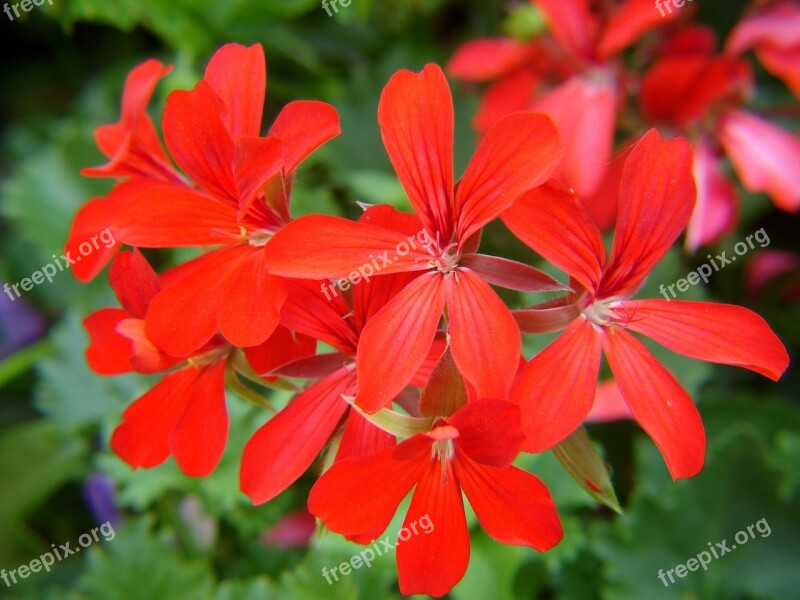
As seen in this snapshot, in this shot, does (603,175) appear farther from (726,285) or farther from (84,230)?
(84,230)

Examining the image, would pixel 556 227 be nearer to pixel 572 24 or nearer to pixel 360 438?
pixel 360 438

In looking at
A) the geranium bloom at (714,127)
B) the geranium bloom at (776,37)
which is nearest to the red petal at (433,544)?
the geranium bloom at (714,127)

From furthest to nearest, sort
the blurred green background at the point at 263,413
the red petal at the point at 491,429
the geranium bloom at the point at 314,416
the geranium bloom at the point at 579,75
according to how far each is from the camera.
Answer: the geranium bloom at the point at 579,75 < the blurred green background at the point at 263,413 < the geranium bloom at the point at 314,416 < the red petal at the point at 491,429

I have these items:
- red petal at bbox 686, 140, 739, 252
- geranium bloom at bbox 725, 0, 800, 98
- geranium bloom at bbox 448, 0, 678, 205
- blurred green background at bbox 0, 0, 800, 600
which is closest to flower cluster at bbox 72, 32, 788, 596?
blurred green background at bbox 0, 0, 800, 600

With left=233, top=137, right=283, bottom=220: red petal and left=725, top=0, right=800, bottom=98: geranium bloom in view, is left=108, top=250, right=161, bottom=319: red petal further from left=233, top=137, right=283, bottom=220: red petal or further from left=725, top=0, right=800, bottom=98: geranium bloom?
→ left=725, top=0, right=800, bottom=98: geranium bloom

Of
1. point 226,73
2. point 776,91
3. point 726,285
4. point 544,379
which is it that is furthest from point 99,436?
point 776,91

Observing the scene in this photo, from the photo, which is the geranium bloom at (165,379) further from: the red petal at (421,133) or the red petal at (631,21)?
the red petal at (631,21)

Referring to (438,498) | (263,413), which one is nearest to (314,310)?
(438,498)
